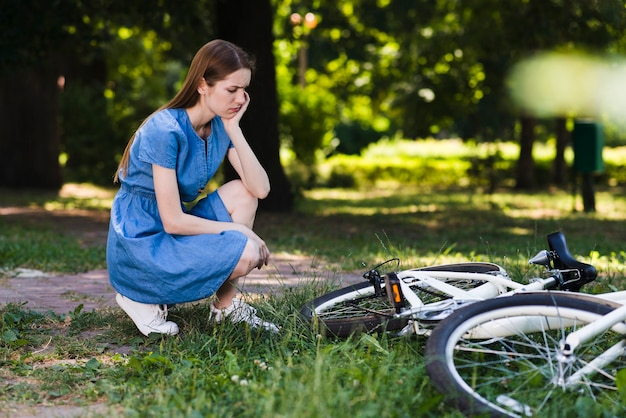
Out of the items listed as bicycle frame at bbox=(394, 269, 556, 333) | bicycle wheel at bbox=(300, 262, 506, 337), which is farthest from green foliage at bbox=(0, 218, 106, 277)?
bicycle frame at bbox=(394, 269, 556, 333)

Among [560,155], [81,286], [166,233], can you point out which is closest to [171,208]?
[166,233]

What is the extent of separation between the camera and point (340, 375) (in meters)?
3.67

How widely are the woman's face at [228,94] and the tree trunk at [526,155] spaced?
60.4 ft

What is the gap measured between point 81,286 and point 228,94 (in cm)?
258

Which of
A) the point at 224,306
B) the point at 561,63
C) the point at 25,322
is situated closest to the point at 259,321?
the point at 224,306

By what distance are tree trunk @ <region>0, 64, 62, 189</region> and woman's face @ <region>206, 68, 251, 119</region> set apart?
13.9 m

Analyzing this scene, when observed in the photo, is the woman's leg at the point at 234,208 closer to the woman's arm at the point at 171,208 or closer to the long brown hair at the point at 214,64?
the woman's arm at the point at 171,208

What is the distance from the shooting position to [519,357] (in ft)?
12.4

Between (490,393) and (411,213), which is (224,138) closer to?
(490,393)

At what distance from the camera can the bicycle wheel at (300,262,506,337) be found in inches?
167

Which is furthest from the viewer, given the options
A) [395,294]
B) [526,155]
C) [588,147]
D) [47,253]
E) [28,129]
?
[526,155]

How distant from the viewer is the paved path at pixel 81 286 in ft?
18.7

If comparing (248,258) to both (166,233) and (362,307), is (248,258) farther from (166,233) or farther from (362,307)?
(362,307)

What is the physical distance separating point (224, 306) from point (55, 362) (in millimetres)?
883
